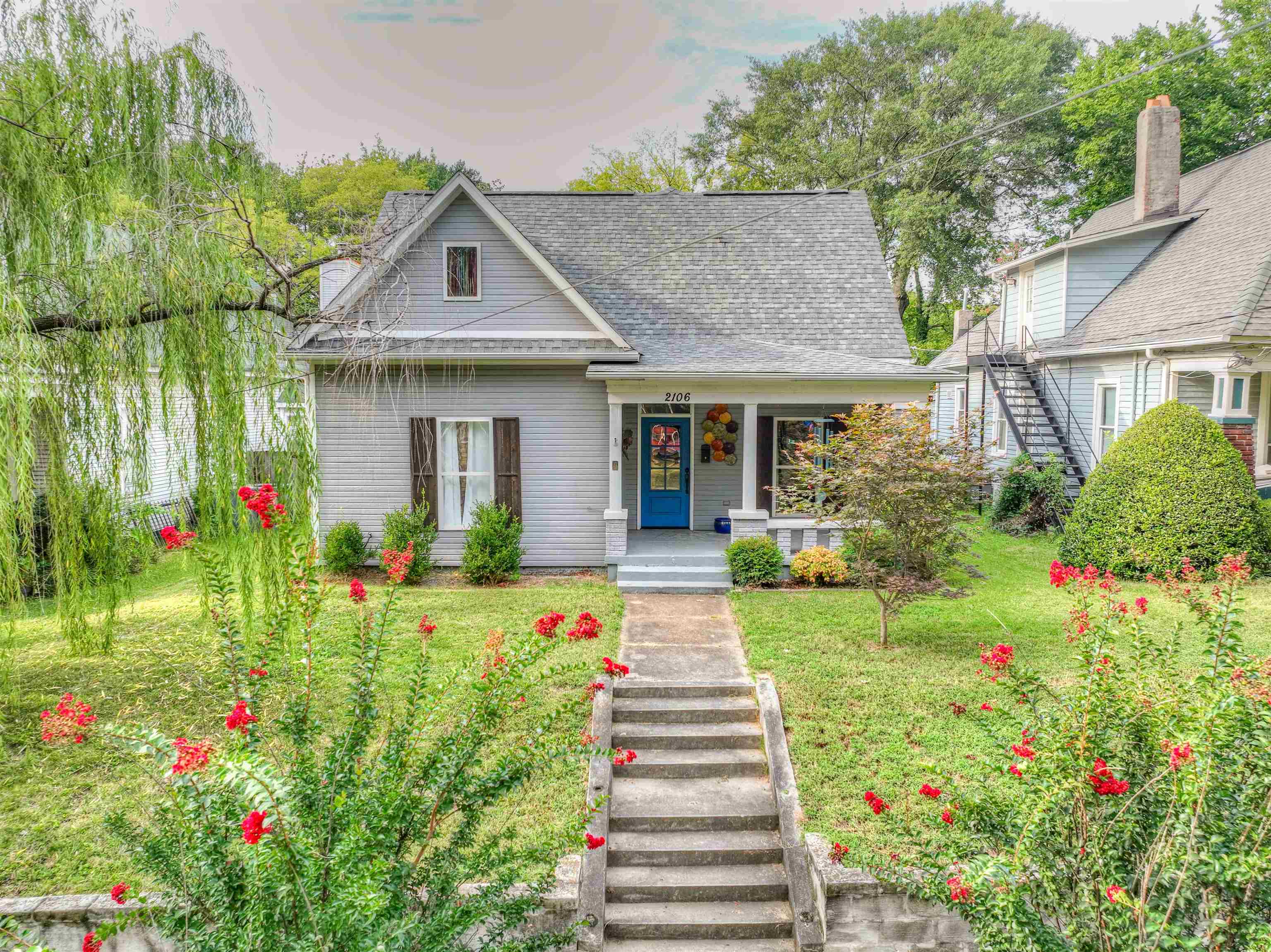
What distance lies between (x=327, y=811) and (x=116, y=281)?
4.36 m

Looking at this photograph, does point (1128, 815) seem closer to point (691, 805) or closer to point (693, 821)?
point (693, 821)

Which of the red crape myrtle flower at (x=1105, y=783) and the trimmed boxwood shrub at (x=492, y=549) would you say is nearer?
the red crape myrtle flower at (x=1105, y=783)

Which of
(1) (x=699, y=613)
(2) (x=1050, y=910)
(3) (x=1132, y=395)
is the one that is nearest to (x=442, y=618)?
(1) (x=699, y=613)

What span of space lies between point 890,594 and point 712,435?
556cm

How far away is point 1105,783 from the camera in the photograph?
119 inches

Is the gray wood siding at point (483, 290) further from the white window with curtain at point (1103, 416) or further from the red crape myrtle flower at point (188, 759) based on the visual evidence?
the white window with curtain at point (1103, 416)

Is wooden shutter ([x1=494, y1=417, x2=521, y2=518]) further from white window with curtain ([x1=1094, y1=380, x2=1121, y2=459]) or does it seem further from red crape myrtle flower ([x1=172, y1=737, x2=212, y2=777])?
white window with curtain ([x1=1094, y1=380, x2=1121, y2=459])

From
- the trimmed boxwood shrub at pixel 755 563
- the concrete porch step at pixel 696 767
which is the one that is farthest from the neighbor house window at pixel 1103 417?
the concrete porch step at pixel 696 767

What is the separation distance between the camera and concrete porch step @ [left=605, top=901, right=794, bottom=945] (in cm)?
507

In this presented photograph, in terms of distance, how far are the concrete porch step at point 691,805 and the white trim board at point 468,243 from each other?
7227mm

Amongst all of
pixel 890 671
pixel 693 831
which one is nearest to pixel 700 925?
pixel 693 831

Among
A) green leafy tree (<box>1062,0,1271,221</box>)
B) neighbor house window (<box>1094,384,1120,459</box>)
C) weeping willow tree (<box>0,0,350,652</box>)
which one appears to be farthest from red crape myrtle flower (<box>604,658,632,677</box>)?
green leafy tree (<box>1062,0,1271,221</box>)

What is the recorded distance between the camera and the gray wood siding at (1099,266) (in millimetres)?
16625

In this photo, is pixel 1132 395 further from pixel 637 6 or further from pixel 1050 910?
pixel 637 6
